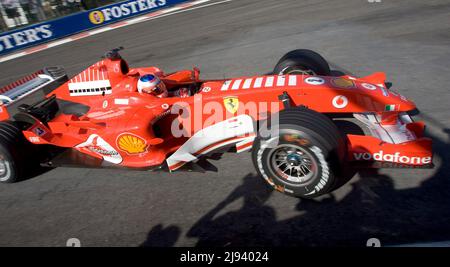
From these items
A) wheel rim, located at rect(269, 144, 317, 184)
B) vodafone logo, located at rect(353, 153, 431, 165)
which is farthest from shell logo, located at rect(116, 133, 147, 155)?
vodafone logo, located at rect(353, 153, 431, 165)

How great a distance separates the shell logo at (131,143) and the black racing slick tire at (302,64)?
254cm

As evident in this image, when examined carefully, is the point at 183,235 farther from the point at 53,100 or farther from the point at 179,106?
the point at 53,100

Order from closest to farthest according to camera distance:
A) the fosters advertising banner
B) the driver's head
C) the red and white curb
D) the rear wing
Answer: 1. the driver's head
2. the rear wing
3. the red and white curb
4. the fosters advertising banner

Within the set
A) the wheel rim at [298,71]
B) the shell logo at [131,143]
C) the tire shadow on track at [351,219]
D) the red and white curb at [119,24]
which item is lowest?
the tire shadow on track at [351,219]

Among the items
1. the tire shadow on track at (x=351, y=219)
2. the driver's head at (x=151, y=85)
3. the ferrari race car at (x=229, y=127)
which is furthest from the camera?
the driver's head at (x=151, y=85)

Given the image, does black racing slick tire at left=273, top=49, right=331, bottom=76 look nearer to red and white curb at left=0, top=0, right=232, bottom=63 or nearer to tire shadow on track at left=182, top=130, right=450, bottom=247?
tire shadow on track at left=182, top=130, right=450, bottom=247

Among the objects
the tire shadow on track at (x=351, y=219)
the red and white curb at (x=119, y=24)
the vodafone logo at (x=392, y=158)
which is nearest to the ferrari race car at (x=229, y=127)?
the vodafone logo at (x=392, y=158)

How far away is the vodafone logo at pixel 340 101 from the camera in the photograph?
3.95 meters

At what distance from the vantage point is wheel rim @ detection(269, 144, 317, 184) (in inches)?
131

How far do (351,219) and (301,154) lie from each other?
795 millimetres

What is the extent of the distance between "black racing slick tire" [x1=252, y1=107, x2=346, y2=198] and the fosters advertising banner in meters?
14.2

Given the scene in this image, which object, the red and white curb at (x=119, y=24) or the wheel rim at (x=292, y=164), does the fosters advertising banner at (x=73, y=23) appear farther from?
the wheel rim at (x=292, y=164)

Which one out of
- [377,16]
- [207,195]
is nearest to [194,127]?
[207,195]

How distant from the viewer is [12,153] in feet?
14.8
